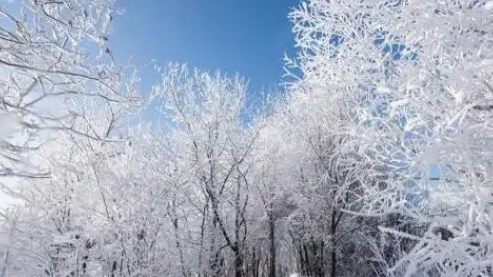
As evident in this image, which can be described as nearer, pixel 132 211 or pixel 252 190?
pixel 132 211

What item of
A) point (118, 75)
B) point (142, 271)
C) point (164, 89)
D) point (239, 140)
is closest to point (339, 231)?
point (239, 140)

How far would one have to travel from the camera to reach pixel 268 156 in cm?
1978

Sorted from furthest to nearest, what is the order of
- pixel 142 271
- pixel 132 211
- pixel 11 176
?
pixel 132 211
pixel 142 271
pixel 11 176

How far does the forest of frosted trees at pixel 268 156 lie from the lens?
10.8 feet

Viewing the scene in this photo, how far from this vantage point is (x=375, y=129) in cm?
530

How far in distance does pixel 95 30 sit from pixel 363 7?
3629 mm

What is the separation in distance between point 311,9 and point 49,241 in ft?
33.1

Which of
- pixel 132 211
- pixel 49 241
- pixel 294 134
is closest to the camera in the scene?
pixel 132 211

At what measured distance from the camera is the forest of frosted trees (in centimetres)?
329

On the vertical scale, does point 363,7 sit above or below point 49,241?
above

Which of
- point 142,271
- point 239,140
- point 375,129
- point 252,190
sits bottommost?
point 142,271

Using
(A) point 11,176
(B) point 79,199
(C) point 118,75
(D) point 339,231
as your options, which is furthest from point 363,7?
(D) point 339,231

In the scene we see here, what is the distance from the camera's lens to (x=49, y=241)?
40.1 feet

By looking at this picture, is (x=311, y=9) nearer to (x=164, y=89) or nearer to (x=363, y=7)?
(x=363, y=7)
